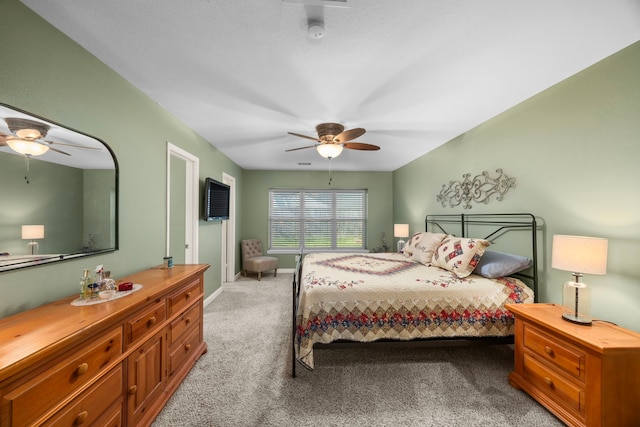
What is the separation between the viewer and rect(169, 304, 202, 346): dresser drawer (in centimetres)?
190

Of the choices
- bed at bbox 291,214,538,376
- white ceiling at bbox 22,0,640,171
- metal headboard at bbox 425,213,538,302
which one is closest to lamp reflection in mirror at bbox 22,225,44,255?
white ceiling at bbox 22,0,640,171

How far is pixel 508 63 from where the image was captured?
186cm

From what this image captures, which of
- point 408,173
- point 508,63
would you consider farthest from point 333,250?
point 508,63

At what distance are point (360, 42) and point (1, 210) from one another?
7.45 feet

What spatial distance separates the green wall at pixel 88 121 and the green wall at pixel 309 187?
2805 mm

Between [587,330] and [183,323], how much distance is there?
2.99m

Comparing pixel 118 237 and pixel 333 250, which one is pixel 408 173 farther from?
pixel 118 237

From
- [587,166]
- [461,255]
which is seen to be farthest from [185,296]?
[587,166]

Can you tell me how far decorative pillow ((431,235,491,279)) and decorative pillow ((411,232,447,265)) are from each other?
0.21 meters

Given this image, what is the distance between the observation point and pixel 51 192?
1.49 meters

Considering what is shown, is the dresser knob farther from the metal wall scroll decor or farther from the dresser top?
the metal wall scroll decor

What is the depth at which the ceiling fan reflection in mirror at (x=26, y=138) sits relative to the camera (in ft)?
4.25

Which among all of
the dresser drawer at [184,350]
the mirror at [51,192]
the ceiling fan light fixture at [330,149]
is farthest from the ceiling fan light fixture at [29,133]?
→ the ceiling fan light fixture at [330,149]

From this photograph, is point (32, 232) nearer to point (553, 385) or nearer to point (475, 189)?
point (553, 385)
